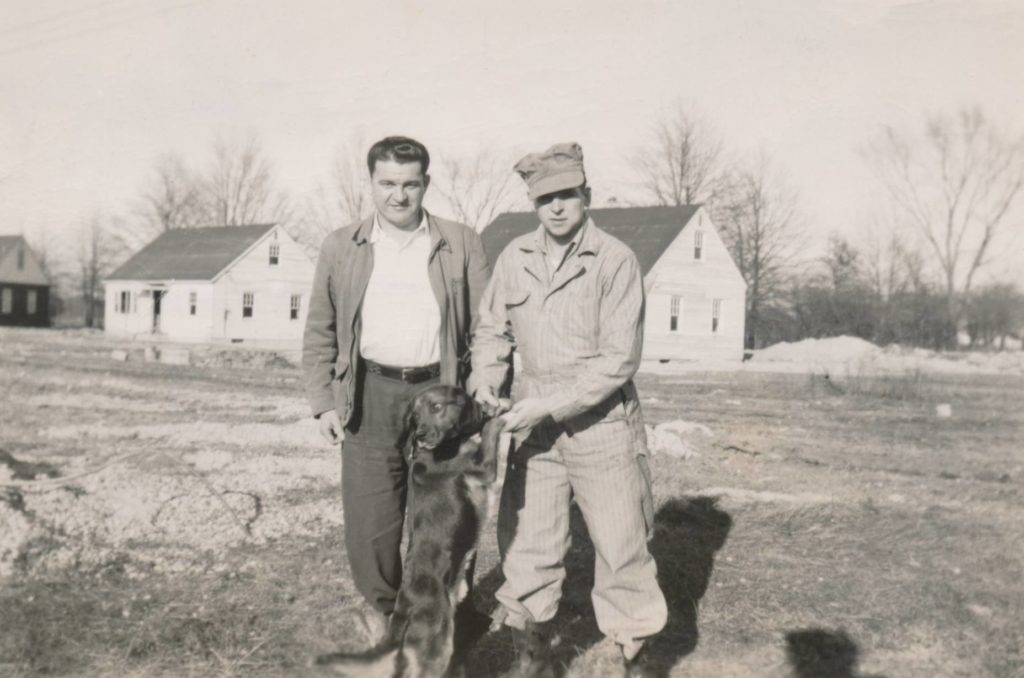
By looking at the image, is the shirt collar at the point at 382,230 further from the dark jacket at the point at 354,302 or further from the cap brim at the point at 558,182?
the cap brim at the point at 558,182

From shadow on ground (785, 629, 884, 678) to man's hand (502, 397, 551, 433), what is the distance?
1.86 metres

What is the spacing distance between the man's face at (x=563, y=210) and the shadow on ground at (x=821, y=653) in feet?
7.91

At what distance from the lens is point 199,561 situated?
5.06m

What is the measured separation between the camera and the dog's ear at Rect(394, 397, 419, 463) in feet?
11.6

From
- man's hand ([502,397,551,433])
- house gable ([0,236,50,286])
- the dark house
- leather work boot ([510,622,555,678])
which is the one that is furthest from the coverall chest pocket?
the dark house

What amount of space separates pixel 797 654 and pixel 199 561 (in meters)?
3.53

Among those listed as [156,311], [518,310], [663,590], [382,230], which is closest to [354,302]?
[382,230]

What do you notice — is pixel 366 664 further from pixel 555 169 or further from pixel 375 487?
pixel 555 169

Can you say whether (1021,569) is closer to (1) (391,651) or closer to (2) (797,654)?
(2) (797,654)

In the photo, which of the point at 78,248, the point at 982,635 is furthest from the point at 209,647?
the point at 78,248

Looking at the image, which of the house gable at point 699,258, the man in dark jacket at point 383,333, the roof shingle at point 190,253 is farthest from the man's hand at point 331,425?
the roof shingle at point 190,253

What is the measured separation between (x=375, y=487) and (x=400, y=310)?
84 centimetres

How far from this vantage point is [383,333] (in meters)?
3.70

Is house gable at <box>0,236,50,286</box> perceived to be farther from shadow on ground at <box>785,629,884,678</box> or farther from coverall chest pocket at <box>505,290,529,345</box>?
shadow on ground at <box>785,629,884,678</box>
